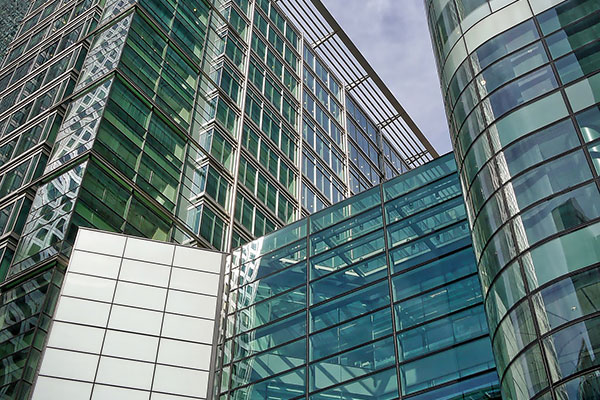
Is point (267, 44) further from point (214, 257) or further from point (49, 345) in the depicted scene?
point (49, 345)

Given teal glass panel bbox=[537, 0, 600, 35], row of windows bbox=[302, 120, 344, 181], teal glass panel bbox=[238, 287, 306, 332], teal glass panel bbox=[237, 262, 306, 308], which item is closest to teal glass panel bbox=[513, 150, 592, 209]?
teal glass panel bbox=[537, 0, 600, 35]

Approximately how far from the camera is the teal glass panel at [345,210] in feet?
90.0

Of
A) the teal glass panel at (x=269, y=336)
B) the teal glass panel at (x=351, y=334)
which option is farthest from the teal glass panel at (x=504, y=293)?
the teal glass panel at (x=269, y=336)

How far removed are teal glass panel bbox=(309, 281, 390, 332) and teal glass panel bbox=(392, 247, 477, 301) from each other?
1.70ft

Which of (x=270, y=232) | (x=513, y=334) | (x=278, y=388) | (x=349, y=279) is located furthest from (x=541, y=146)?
(x=270, y=232)

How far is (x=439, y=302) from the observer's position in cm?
2238

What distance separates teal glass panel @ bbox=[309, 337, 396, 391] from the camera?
22.3m

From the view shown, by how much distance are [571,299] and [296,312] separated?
11.9 meters

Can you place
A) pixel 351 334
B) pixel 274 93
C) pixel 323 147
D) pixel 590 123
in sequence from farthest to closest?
pixel 323 147
pixel 274 93
pixel 351 334
pixel 590 123

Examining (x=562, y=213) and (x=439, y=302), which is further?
(x=439, y=302)

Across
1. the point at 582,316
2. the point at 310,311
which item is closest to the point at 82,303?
the point at 310,311

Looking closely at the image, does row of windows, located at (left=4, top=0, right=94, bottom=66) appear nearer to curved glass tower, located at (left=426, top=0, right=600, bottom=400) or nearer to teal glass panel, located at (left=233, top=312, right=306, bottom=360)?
teal glass panel, located at (left=233, top=312, right=306, bottom=360)

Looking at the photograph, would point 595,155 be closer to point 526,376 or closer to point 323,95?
point 526,376

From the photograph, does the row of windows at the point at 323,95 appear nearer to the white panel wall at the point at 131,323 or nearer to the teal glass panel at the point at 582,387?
the white panel wall at the point at 131,323
